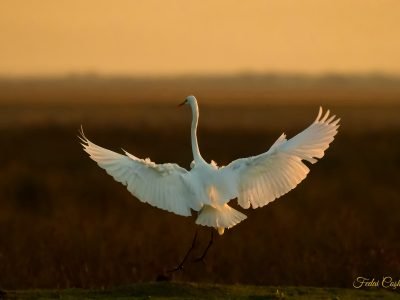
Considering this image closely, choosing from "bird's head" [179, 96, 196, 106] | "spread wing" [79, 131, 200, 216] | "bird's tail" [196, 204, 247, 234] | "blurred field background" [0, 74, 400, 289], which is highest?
"bird's head" [179, 96, 196, 106]

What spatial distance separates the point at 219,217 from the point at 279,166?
94 centimetres

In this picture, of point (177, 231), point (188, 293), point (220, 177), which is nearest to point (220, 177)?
point (220, 177)

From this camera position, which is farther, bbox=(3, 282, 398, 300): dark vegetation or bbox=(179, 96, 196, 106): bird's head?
bbox=(179, 96, 196, 106): bird's head

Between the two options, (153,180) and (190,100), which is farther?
(190,100)

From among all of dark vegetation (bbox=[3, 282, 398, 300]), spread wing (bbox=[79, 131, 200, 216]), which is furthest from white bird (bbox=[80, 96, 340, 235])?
dark vegetation (bbox=[3, 282, 398, 300])

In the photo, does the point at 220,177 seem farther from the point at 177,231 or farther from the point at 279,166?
the point at 177,231

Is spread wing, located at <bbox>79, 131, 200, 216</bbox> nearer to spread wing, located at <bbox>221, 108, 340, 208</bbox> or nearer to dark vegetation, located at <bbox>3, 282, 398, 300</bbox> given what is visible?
spread wing, located at <bbox>221, 108, 340, 208</bbox>

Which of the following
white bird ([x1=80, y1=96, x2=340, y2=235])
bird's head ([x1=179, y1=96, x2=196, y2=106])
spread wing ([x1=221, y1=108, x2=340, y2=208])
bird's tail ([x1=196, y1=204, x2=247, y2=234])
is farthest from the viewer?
bird's head ([x1=179, y1=96, x2=196, y2=106])

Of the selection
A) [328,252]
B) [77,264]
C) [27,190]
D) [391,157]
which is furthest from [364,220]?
[391,157]

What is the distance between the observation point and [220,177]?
11.6m

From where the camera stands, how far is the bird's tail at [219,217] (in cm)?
1136

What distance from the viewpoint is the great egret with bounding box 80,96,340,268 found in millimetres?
11484

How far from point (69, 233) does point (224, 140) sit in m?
20.8

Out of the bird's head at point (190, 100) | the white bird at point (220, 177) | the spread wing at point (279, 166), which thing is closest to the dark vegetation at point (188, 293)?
the white bird at point (220, 177)
